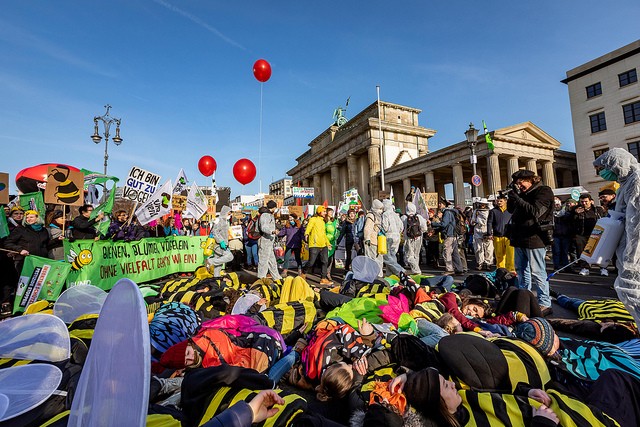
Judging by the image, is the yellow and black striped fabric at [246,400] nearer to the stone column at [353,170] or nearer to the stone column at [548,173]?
the stone column at [548,173]

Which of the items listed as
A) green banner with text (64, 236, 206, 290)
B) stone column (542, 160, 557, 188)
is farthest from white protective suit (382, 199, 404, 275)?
stone column (542, 160, 557, 188)

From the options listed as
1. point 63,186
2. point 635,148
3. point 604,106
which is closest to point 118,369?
point 63,186

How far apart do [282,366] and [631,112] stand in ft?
127

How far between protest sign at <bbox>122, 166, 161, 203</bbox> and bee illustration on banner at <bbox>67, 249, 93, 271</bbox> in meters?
2.08

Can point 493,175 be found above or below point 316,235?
above

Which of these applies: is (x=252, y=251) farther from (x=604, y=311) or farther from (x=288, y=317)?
(x=604, y=311)

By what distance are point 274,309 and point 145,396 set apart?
10.1 ft

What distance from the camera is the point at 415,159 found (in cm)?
3444

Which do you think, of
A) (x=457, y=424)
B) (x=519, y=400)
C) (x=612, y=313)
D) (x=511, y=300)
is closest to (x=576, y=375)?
(x=519, y=400)

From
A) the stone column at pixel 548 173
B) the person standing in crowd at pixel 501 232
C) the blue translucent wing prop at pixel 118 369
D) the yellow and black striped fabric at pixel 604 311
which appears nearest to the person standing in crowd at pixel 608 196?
the person standing in crowd at pixel 501 232

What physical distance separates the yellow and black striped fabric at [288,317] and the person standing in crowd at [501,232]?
6005 millimetres

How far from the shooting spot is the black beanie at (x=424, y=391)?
1.75 metres

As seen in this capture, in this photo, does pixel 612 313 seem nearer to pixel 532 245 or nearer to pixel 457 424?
pixel 532 245

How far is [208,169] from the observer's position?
1574cm
